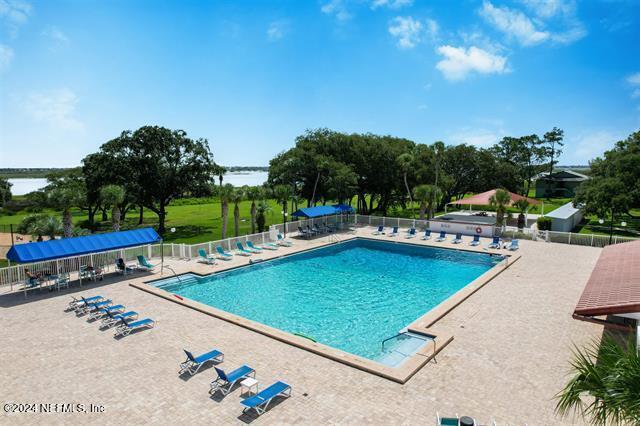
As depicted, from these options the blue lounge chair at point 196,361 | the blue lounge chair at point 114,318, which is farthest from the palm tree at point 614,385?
the blue lounge chair at point 114,318

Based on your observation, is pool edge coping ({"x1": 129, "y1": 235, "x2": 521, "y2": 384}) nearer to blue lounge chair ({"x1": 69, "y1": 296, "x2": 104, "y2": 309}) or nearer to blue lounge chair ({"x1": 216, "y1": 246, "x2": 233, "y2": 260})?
blue lounge chair ({"x1": 69, "y1": 296, "x2": 104, "y2": 309})

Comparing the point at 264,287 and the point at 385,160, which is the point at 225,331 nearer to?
the point at 264,287

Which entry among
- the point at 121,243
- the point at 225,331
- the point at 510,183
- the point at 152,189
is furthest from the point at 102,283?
the point at 510,183

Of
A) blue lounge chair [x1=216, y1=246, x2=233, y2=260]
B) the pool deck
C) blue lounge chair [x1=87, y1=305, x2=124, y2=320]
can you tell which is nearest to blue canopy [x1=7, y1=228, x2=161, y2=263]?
the pool deck

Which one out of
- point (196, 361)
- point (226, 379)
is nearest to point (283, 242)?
point (196, 361)

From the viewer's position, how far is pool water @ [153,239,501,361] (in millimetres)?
13977

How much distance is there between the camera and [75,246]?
57.9 ft

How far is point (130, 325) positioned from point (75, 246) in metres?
7.87

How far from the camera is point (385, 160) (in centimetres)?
3925

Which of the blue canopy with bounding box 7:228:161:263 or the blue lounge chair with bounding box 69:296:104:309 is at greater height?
the blue canopy with bounding box 7:228:161:263

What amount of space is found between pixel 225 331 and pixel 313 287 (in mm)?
7059

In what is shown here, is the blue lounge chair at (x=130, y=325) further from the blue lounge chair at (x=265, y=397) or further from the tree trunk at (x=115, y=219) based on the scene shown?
the tree trunk at (x=115, y=219)

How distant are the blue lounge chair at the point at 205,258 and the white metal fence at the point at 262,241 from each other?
0.33 metres

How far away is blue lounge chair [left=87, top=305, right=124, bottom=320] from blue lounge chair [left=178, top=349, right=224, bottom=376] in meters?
5.05
